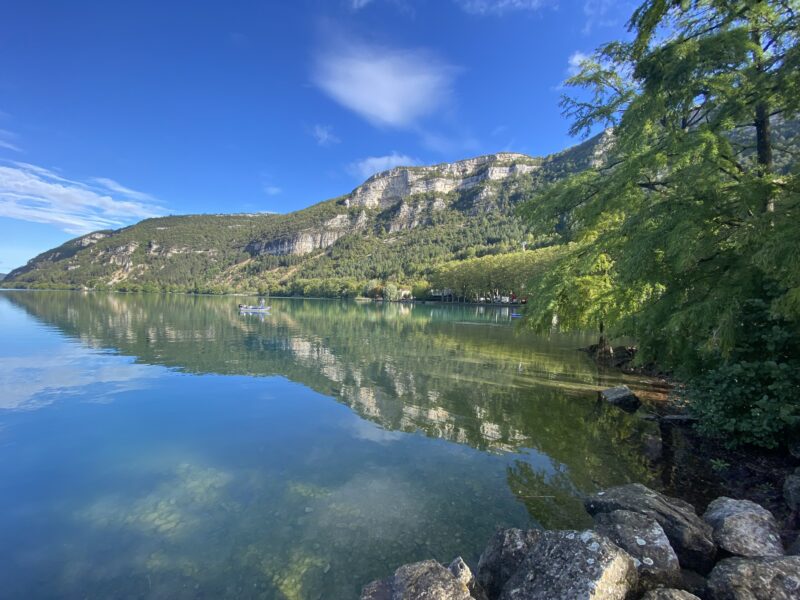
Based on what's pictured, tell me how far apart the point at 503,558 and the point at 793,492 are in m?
5.87

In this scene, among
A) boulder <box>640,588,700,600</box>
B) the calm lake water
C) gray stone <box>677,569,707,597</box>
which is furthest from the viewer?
the calm lake water

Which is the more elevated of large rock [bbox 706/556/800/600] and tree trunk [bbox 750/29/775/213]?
tree trunk [bbox 750/29/775/213]

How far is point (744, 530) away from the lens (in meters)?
6.06

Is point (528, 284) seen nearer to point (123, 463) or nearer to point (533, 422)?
point (533, 422)

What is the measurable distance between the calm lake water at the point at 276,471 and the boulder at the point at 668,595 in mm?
3138

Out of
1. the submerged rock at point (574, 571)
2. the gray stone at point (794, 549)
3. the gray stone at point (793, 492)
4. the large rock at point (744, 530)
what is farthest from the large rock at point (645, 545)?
the gray stone at point (793, 492)

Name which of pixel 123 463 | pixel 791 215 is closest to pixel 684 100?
pixel 791 215

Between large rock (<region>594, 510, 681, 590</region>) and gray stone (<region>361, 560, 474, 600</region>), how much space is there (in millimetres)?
2360

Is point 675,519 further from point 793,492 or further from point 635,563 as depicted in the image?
point 793,492

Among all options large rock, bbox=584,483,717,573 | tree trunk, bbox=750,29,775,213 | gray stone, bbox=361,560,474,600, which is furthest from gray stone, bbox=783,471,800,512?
tree trunk, bbox=750,29,775,213

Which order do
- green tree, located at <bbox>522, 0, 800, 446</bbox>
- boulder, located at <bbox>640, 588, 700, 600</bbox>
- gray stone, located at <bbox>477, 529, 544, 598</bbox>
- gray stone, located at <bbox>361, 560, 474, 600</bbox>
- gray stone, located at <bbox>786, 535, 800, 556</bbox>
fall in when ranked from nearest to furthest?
1. boulder, located at <bbox>640, 588, 700, 600</bbox>
2. gray stone, located at <bbox>361, 560, 474, 600</bbox>
3. gray stone, located at <bbox>786, 535, 800, 556</bbox>
4. gray stone, located at <bbox>477, 529, 544, 598</bbox>
5. green tree, located at <bbox>522, 0, 800, 446</bbox>

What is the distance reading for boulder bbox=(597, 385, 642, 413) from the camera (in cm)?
1588

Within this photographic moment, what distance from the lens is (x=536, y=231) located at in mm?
16250

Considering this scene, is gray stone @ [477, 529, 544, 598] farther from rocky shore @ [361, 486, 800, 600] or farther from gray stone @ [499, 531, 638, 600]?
gray stone @ [499, 531, 638, 600]
